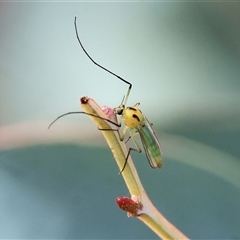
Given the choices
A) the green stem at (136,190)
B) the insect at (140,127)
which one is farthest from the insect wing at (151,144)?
the green stem at (136,190)

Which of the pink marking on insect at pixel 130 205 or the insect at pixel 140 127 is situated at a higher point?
the insect at pixel 140 127

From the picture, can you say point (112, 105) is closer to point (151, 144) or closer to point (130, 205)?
point (151, 144)

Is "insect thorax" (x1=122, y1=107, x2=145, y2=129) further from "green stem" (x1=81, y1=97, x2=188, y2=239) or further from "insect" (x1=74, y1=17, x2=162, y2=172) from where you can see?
"green stem" (x1=81, y1=97, x2=188, y2=239)

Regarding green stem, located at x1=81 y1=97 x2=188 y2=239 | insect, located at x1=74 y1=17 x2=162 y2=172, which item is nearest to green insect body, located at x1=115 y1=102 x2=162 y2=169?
insect, located at x1=74 y1=17 x2=162 y2=172

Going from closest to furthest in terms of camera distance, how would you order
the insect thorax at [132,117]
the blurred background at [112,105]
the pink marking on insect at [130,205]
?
1. the pink marking on insect at [130,205]
2. the insect thorax at [132,117]
3. the blurred background at [112,105]

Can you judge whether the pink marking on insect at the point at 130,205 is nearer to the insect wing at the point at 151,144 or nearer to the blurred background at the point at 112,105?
Result: the insect wing at the point at 151,144

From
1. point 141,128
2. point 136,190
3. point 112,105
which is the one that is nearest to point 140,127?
point 141,128

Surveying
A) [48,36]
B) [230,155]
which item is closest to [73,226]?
[230,155]
